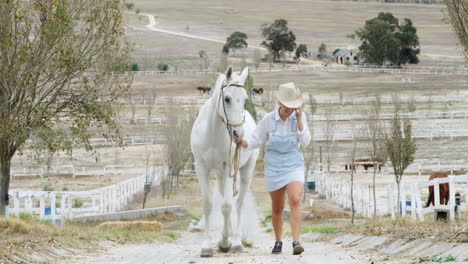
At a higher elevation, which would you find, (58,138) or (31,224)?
(58,138)

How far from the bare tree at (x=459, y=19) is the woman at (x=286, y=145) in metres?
6.91

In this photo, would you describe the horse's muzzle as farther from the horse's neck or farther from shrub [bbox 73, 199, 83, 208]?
shrub [bbox 73, 199, 83, 208]

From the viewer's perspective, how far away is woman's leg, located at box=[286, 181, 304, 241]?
36.4 feet

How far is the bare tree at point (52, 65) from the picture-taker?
20.0 meters

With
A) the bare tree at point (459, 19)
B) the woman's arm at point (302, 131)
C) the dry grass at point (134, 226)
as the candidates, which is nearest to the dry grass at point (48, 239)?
the dry grass at point (134, 226)

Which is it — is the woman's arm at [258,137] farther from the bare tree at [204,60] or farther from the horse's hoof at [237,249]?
the bare tree at [204,60]

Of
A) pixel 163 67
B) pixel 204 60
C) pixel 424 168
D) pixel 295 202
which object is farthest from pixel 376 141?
pixel 204 60

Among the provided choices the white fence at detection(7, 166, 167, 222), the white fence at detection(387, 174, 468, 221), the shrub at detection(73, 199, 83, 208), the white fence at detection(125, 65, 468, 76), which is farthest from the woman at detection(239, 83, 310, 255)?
the white fence at detection(125, 65, 468, 76)

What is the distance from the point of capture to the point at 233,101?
11453 mm

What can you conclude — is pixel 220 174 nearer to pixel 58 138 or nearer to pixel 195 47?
pixel 58 138

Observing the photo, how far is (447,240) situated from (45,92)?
1403 centimetres

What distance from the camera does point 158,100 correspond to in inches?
4250

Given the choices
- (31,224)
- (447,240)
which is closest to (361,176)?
(31,224)

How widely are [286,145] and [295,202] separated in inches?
31.0
